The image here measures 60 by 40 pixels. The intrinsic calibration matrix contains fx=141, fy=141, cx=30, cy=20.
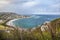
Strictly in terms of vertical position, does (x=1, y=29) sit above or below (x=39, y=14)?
below

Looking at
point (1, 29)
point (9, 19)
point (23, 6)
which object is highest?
point (23, 6)

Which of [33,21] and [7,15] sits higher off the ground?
[7,15]

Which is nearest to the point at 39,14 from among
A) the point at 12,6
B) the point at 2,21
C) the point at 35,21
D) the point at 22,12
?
the point at 35,21

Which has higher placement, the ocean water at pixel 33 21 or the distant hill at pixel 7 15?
the distant hill at pixel 7 15

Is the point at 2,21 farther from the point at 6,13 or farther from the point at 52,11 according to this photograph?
the point at 52,11

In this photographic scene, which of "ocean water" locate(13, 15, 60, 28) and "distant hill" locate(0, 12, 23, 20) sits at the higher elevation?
"distant hill" locate(0, 12, 23, 20)

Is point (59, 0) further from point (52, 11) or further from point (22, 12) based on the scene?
point (22, 12)
